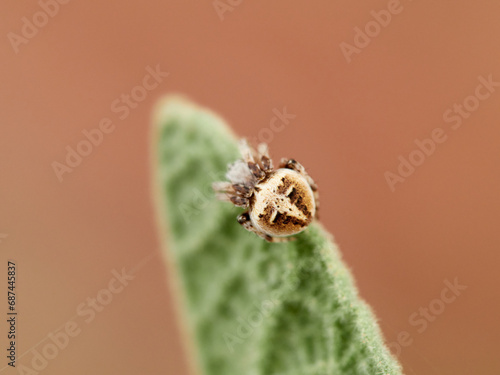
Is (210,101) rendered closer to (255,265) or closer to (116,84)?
(116,84)

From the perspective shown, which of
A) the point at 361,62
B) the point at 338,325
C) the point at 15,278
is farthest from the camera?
the point at 361,62

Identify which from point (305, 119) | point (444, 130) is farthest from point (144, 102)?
point (444, 130)
